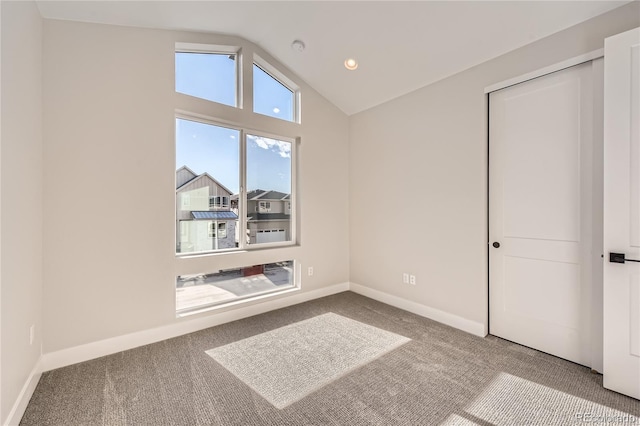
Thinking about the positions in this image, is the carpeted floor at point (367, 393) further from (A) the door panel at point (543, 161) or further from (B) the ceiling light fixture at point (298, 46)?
(B) the ceiling light fixture at point (298, 46)

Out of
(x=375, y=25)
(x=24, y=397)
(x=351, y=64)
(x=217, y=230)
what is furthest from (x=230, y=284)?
(x=375, y=25)

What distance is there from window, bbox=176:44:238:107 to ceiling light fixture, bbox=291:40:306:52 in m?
0.75

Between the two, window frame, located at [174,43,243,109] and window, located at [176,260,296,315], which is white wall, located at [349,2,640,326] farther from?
window frame, located at [174,43,243,109]

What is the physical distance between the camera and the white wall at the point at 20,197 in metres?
1.64

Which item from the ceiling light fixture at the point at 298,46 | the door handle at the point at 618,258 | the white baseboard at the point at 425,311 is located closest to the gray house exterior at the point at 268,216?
the white baseboard at the point at 425,311

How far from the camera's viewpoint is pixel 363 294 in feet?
14.0

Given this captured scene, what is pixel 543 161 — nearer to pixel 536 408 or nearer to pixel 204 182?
pixel 536 408

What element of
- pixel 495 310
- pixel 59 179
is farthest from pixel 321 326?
pixel 59 179

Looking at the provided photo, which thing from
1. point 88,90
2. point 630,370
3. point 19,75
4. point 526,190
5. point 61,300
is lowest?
point 630,370

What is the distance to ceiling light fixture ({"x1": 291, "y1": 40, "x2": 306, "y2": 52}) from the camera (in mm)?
3203

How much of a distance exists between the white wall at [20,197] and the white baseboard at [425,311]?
11.5 ft

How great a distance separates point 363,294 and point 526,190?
2513 millimetres

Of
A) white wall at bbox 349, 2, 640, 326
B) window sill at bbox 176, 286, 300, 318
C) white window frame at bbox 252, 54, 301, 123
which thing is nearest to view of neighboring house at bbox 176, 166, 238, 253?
window sill at bbox 176, 286, 300, 318

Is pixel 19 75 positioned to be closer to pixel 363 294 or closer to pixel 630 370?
pixel 363 294
